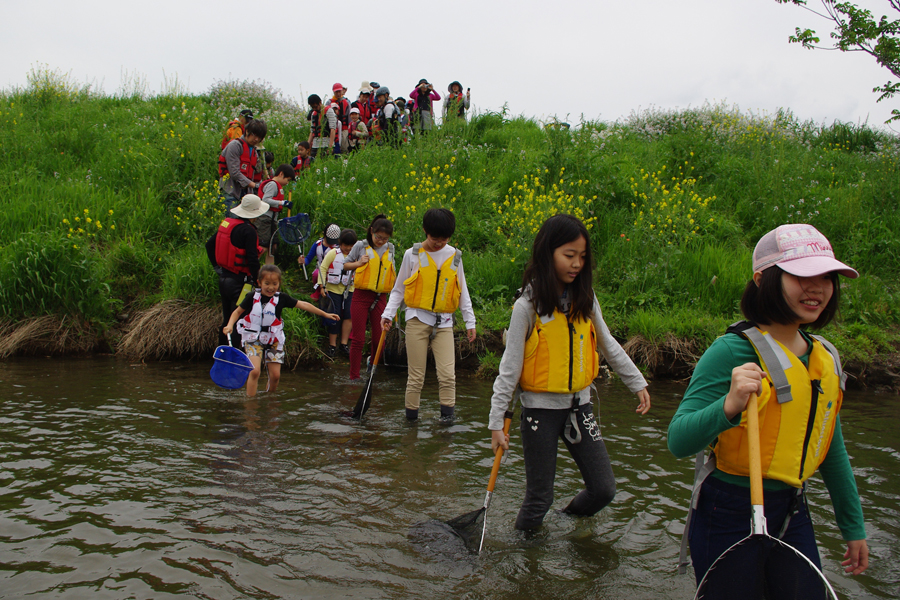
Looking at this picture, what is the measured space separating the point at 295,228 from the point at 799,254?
9.46 m

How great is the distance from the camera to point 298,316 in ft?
32.4

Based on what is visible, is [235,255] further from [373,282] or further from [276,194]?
[276,194]

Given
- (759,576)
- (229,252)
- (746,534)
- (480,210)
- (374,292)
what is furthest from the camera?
(480,210)

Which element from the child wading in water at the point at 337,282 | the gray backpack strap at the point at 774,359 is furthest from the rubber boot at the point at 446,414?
the gray backpack strap at the point at 774,359

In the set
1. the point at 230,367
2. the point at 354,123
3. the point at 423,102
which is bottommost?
the point at 230,367

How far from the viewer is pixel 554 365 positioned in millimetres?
3531

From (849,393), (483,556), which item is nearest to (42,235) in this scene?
(483,556)

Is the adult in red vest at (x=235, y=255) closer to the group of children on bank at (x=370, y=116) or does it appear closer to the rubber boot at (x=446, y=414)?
the rubber boot at (x=446, y=414)

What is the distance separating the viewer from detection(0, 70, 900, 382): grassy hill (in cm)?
980

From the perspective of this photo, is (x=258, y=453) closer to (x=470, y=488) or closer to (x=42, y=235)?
(x=470, y=488)

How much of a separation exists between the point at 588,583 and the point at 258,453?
3.15 metres

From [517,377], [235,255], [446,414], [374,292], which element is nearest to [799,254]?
[517,377]

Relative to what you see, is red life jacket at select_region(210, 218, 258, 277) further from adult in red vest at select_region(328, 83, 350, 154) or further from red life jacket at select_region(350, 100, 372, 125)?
red life jacket at select_region(350, 100, 372, 125)

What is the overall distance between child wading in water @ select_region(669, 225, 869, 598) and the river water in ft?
4.51
